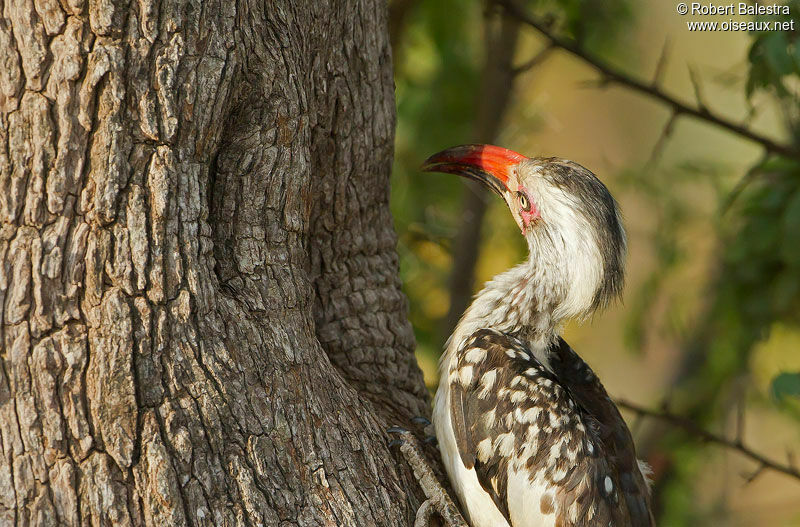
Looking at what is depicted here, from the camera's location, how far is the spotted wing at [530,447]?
2.69 metres

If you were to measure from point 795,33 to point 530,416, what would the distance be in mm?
1684

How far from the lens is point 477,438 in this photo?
109 inches

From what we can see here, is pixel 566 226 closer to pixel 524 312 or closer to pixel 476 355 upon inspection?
pixel 524 312

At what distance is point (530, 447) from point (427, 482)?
0.36m

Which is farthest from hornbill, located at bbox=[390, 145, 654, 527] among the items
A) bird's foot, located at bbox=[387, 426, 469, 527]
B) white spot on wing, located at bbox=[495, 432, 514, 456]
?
bird's foot, located at bbox=[387, 426, 469, 527]

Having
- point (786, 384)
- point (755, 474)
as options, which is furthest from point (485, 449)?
point (755, 474)

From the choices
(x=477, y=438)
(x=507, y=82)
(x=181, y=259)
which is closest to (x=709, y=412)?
(x=507, y=82)

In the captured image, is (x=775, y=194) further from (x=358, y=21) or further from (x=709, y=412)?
(x=709, y=412)

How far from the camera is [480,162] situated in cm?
343

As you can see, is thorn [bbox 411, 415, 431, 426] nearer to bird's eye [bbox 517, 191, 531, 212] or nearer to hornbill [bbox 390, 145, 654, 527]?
hornbill [bbox 390, 145, 654, 527]

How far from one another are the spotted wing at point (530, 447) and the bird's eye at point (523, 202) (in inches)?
28.2

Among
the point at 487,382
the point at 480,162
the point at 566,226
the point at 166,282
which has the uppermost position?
the point at 480,162

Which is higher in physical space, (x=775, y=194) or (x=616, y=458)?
(x=775, y=194)

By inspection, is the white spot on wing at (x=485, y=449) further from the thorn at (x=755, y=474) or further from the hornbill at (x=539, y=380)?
the thorn at (x=755, y=474)
